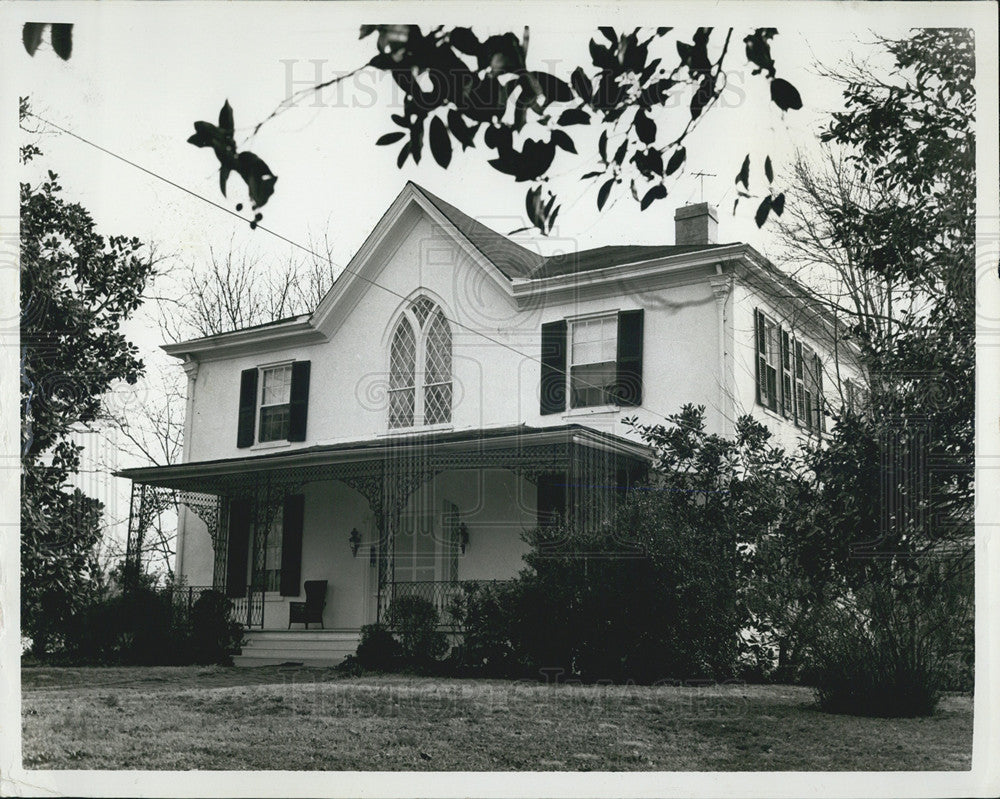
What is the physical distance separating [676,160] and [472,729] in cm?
400

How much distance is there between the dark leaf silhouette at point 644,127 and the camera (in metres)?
4.44

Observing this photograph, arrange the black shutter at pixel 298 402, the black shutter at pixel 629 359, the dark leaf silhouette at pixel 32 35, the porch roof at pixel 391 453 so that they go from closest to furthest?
the dark leaf silhouette at pixel 32 35 → the porch roof at pixel 391 453 → the black shutter at pixel 629 359 → the black shutter at pixel 298 402

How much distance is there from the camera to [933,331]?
6.97m

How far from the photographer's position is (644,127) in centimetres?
444

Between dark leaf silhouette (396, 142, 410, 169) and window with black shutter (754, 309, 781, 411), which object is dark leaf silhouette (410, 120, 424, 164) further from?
window with black shutter (754, 309, 781, 411)

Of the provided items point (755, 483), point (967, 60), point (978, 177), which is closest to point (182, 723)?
point (755, 483)

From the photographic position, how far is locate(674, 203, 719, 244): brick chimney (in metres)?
13.6

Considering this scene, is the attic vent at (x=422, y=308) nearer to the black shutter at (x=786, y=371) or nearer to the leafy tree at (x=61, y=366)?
the black shutter at (x=786, y=371)

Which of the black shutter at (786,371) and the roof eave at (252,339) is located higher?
the roof eave at (252,339)

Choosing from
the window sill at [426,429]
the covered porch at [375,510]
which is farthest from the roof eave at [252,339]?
the window sill at [426,429]

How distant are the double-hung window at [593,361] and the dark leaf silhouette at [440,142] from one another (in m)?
8.79

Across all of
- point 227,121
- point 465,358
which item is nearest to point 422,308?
point 465,358

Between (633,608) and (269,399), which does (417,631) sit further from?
(269,399)

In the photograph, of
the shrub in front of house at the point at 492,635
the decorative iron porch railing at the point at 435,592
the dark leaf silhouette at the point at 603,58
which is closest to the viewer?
the dark leaf silhouette at the point at 603,58
